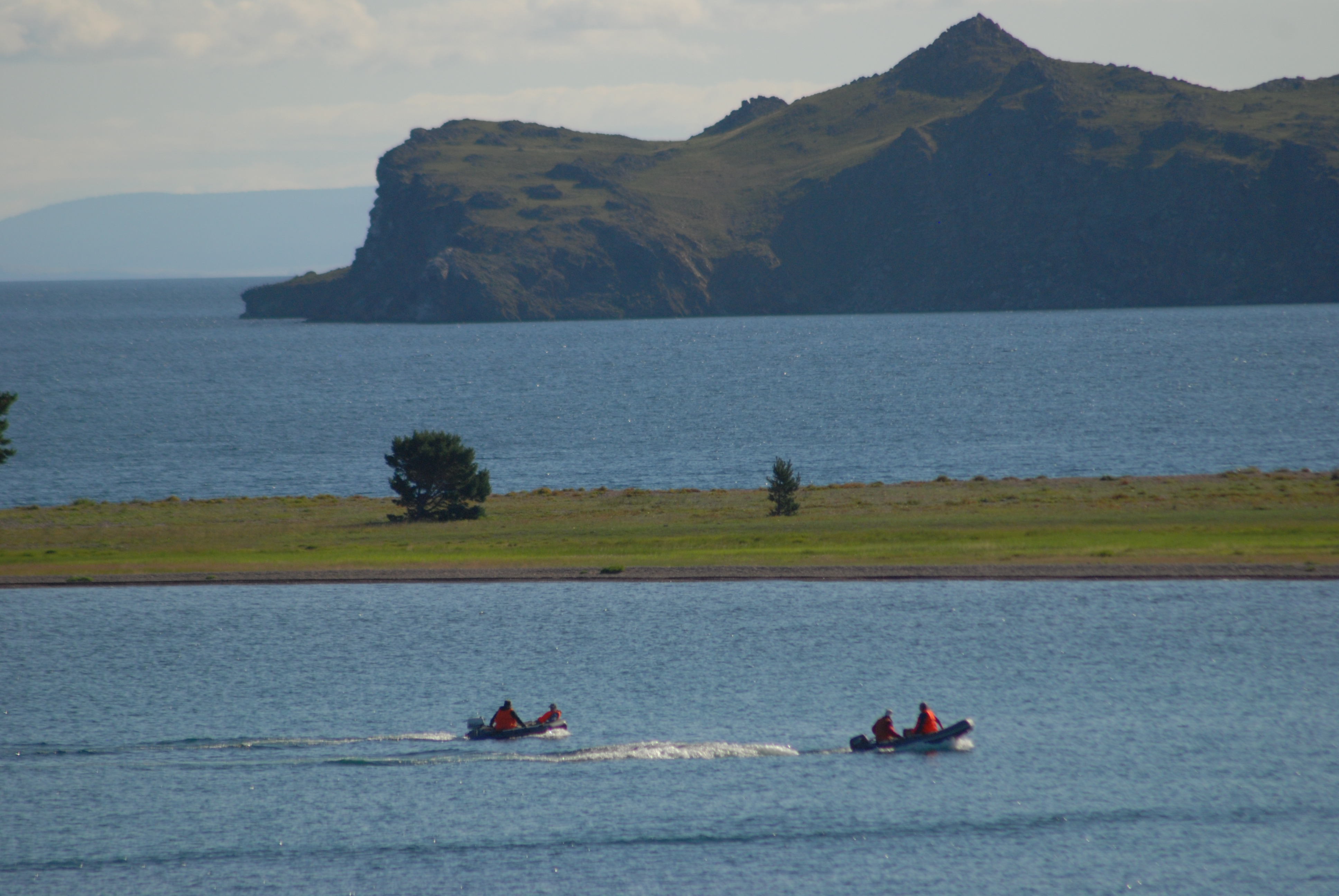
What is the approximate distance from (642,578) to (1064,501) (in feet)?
82.8

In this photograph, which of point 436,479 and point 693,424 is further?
point 693,424

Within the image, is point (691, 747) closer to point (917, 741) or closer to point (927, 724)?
point (917, 741)

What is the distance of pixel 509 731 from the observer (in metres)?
33.1

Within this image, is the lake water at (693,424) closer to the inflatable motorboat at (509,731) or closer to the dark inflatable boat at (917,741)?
the inflatable motorboat at (509,731)

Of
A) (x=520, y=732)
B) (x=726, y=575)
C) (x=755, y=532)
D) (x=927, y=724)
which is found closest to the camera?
(x=927, y=724)

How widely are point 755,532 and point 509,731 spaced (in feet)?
91.6

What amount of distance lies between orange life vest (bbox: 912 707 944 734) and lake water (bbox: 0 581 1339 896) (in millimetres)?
653

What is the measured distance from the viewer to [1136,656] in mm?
38906

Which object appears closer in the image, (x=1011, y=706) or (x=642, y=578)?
(x=1011, y=706)

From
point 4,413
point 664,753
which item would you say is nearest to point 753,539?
point 664,753

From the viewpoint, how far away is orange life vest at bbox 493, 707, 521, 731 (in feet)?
109

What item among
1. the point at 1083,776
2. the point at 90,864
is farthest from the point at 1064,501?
the point at 90,864

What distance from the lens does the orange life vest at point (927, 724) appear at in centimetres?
3177

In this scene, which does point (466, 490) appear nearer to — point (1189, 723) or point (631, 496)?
point (631, 496)
